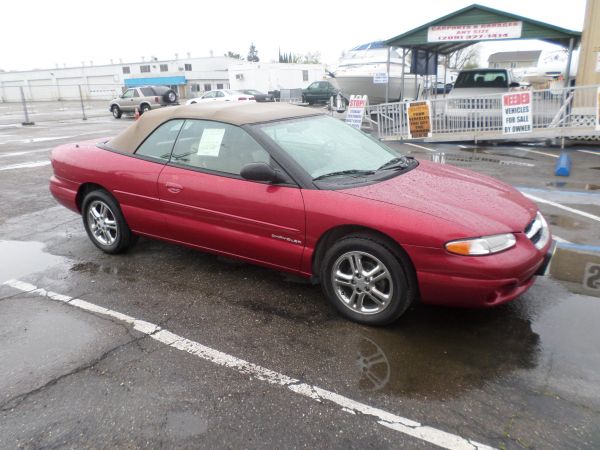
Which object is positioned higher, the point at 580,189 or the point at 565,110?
the point at 565,110

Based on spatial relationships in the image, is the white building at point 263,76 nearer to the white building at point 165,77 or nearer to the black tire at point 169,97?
the white building at point 165,77

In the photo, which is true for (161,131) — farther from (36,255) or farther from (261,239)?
(36,255)

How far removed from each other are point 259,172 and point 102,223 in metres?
2.17

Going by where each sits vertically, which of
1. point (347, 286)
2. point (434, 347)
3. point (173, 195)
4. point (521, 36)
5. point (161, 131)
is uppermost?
point (521, 36)

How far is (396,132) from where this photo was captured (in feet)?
42.7

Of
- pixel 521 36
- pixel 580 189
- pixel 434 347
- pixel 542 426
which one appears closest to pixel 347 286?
pixel 434 347

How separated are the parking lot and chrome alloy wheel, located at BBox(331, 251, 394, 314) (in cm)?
17

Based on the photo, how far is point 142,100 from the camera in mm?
25312

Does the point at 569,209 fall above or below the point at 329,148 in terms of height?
below

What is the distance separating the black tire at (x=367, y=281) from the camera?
314 cm

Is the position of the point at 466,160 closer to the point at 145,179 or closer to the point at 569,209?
the point at 569,209

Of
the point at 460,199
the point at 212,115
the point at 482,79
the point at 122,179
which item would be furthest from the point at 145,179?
the point at 482,79

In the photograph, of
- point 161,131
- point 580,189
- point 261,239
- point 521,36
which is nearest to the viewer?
point 261,239

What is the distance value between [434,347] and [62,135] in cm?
1709
